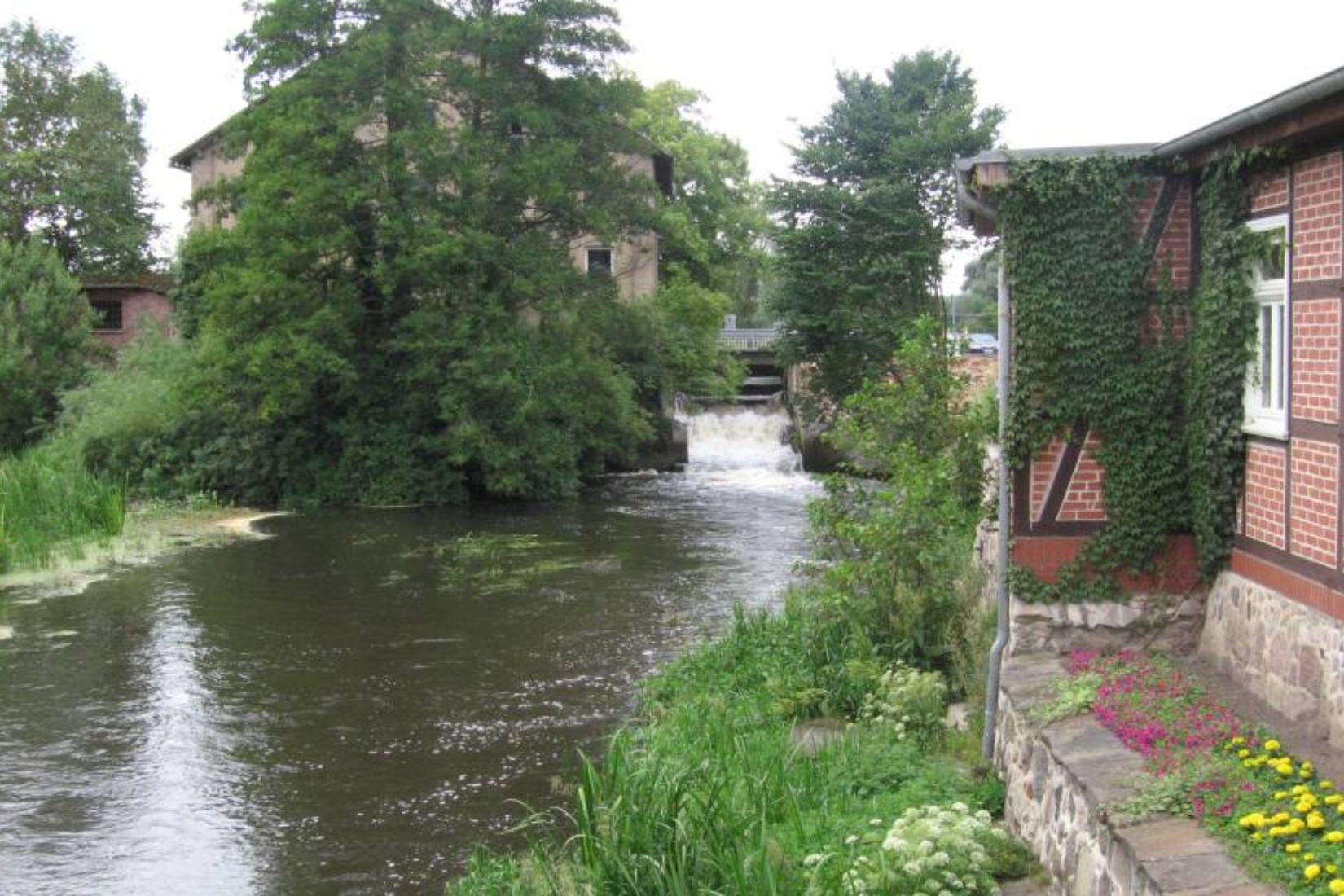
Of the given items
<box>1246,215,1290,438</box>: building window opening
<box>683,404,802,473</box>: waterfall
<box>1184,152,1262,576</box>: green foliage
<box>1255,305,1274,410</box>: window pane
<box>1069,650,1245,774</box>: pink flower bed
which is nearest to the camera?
<box>1069,650,1245,774</box>: pink flower bed

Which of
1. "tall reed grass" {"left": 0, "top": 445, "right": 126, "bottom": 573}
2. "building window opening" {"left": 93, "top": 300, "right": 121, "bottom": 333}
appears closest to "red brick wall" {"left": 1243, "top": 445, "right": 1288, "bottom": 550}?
"tall reed grass" {"left": 0, "top": 445, "right": 126, "bottom": 573}

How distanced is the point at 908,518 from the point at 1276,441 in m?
3.35

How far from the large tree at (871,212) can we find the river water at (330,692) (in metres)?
11.0

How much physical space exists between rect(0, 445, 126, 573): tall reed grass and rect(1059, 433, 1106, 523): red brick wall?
14185 mm

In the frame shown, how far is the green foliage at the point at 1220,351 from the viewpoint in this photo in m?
7.88

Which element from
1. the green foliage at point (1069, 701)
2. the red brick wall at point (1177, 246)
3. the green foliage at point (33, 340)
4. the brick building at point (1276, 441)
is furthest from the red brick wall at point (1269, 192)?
the green foliage at point (33, 340)

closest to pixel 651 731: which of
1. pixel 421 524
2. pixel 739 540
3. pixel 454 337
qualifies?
pixel 739 540

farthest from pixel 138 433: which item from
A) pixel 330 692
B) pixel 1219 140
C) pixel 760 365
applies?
pixel 1219 140

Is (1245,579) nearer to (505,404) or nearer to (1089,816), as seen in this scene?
(1089,816)

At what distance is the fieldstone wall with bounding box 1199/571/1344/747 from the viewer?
659 cm

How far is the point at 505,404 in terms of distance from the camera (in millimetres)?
24844

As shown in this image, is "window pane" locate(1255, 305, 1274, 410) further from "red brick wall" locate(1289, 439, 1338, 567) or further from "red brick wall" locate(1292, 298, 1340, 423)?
"red brick wall" locate(1289, 439, 1338, 567)

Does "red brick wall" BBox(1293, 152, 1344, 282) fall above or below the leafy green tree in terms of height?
below

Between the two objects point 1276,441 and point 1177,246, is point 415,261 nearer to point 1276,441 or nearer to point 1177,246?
point 1177,246
